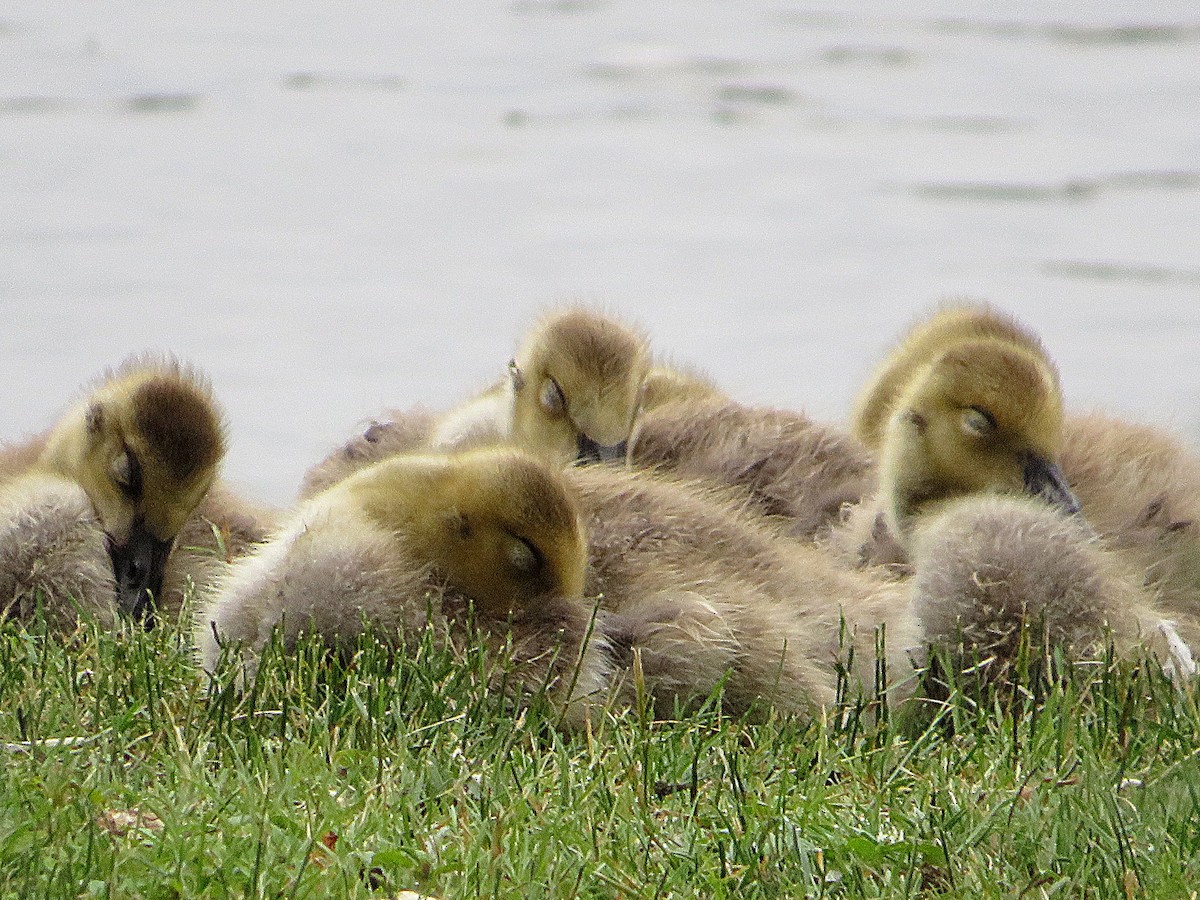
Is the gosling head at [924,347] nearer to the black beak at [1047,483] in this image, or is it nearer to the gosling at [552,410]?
the black beak at [1047,483]

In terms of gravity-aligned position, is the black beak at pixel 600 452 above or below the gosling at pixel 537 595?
below

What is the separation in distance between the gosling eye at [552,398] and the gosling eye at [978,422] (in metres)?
1.38

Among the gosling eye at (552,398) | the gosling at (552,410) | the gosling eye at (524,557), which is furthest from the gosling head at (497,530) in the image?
the gosling eye at (552,398)

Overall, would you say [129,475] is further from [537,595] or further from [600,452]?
[537,595]

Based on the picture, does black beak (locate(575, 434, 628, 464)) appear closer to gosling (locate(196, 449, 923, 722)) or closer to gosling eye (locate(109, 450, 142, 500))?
gosling (locate(196, 449, 923, 722))

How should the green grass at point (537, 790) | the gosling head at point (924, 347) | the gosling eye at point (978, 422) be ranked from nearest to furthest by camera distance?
the green grass at point (537, 790) → the gosling eye at point (978, 422) → the gosling head at point (924, 347)

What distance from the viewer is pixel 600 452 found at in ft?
20.5

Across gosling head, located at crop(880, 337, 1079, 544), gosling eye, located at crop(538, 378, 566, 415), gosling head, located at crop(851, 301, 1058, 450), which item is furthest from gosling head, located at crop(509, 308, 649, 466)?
gosling head, located at crop(880, 337, 1079, 544)

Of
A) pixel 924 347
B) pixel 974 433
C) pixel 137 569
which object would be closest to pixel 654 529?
pixel 974 433

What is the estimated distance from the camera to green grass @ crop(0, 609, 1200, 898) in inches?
136

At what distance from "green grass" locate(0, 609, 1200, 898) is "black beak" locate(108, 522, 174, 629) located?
824 millimetres

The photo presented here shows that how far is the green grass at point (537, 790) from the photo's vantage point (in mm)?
3447

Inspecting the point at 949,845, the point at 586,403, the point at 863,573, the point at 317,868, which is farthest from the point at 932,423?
the point at 317,868

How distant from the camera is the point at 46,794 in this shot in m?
3.64
